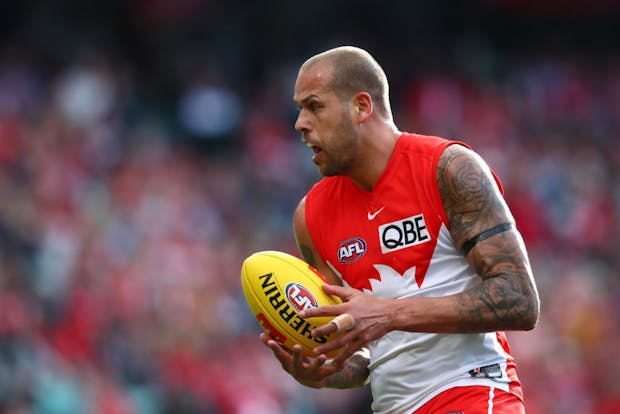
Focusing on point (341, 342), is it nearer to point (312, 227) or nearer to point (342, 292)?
point (342, 292)

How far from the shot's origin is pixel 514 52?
18.6 metres

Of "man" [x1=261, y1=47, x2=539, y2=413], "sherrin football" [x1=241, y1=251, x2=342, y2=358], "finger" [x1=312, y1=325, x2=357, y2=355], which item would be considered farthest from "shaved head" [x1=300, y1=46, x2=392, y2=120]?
"finger" [x1=312, y1=325, x2=357, y2=355]

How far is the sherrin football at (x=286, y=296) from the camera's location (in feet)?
14.2

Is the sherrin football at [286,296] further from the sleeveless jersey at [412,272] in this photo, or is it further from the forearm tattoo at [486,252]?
the forearm tattoo at [486,252]

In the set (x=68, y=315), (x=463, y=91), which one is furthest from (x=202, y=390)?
(x=463, y=91)

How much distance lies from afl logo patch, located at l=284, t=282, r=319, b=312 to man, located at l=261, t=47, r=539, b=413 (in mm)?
173

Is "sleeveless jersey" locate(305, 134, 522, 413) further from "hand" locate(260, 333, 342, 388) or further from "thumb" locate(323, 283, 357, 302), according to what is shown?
"thumb" locate(323, 283, 357, 302)

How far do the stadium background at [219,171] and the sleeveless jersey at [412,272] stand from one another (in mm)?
4109

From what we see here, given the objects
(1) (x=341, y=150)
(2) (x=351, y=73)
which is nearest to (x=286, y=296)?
(1) (x=341, y=150)

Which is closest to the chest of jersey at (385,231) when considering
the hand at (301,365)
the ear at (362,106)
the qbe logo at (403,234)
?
the qbe logo at (403,234)

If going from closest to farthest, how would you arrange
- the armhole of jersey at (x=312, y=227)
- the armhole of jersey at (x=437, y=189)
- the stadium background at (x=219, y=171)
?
the armhole of jersey at (x=437, y=189) < the armhole of jersey at (x=312, y=227) < the stadium background at (x=219, y=171)

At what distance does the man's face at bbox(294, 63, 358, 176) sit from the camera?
4.45m

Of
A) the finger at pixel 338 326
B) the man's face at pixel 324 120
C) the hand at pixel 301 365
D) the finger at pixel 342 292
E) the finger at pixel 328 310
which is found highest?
the man's face at pixel 324 120

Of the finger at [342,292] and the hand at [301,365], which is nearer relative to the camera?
the finger at [342,292]
